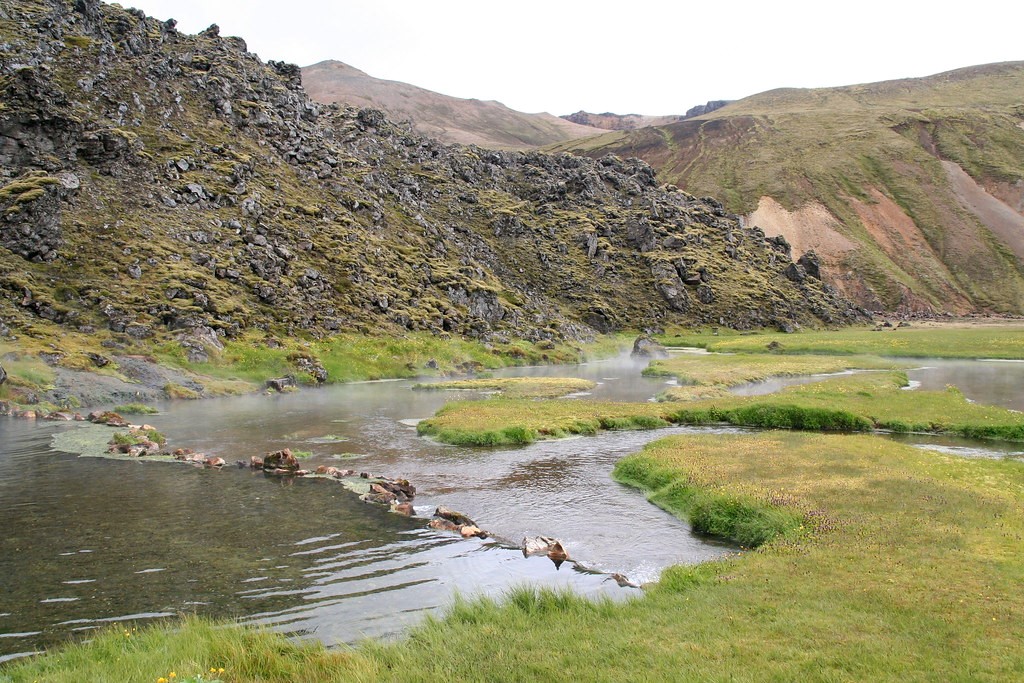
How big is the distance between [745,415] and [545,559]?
99.8 ft

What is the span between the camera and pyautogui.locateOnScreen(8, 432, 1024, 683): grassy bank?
11.6m

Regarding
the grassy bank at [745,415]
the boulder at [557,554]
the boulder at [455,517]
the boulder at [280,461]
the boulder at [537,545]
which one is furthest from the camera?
the grassy bank at [745,415]

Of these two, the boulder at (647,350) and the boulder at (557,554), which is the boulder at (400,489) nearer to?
the boulder at (557,554)

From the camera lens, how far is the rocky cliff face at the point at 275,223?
76688mm

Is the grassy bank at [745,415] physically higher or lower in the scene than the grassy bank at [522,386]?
higher

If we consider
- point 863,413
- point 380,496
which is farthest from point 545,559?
point 863,413

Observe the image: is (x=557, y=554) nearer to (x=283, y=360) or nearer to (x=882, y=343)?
(x=283, y=360)

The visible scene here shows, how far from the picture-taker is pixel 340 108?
15875cm

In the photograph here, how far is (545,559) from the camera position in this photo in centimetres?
2055

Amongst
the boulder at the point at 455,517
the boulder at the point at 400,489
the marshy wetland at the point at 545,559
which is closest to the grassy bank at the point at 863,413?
the marshy wetland at the point at 545,559

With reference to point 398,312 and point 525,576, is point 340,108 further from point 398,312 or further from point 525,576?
point 525,576

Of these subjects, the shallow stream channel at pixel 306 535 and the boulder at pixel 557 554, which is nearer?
the shallow stream channel at pixel 306 535

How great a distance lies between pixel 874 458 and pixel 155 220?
8781 centimetres

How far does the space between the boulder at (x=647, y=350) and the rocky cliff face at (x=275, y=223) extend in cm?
1398
